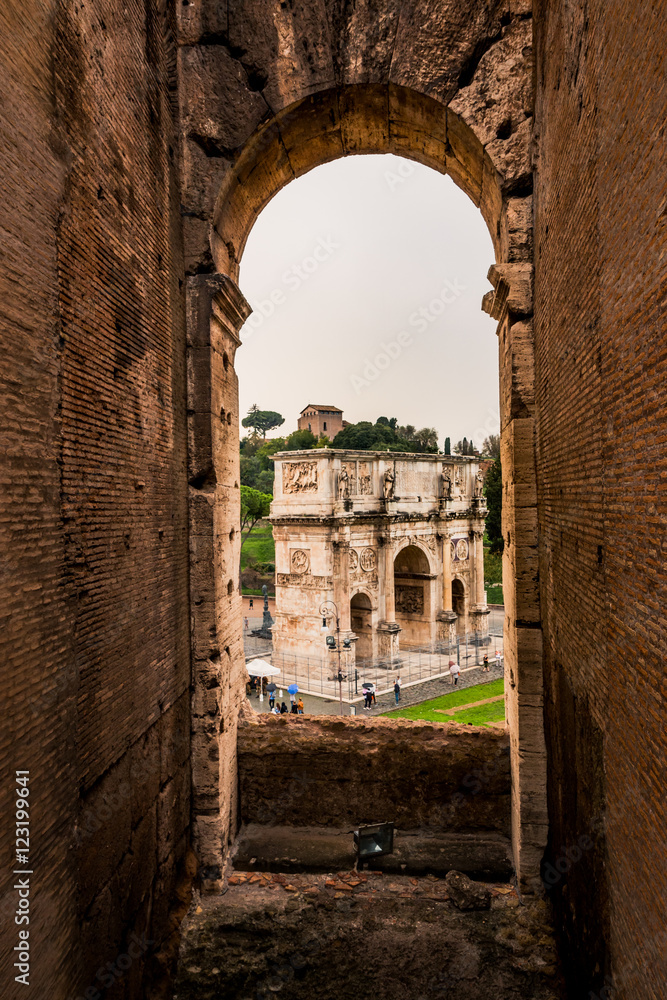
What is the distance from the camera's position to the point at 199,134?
497 centimetres

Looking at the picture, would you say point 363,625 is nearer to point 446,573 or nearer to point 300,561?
point 300,561

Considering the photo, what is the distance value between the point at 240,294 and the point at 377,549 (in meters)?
17.6

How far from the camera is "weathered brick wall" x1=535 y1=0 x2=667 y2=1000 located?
2322 millimetres

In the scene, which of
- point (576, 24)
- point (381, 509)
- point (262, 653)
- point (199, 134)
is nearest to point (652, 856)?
point (576, 24)

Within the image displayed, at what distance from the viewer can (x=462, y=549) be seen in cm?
2580

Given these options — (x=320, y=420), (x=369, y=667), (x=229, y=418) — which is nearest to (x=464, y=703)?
(x=369, y=667)

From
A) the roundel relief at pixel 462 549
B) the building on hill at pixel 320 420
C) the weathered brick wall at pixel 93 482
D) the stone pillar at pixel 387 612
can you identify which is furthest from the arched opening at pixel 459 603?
the building on hill at pixel 320 420

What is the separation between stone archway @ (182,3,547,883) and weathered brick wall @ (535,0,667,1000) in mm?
291

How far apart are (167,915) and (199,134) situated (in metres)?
6.37

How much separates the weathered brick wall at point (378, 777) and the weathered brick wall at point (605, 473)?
2.51 ft

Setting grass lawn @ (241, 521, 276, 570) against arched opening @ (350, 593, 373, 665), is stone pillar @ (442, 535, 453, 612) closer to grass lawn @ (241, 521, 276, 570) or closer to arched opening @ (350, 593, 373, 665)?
arched opening @ (350, 593, 373, 665)

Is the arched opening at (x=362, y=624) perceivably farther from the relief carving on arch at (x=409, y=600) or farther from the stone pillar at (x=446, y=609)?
the stone pillar at (x=446, y=609)

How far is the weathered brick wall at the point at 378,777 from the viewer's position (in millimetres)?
5137

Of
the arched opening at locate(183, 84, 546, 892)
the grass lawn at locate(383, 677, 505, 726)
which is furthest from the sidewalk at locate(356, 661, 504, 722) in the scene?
the arched opening at locate(183, 84, 546, 892)
